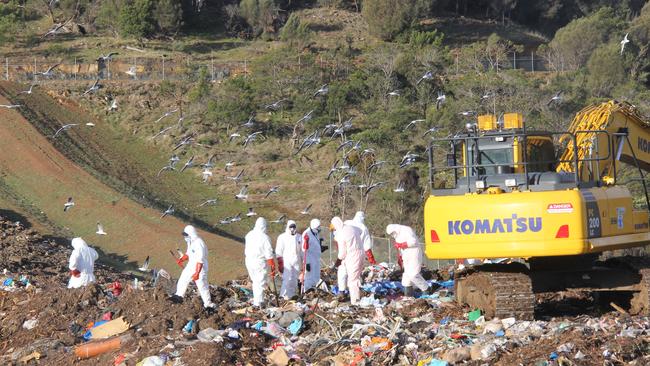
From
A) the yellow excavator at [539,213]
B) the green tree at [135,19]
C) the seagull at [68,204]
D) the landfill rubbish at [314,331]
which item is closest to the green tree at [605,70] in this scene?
the green tree at [135,19]

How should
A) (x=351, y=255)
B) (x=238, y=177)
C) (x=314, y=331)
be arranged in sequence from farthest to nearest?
(x=238, y=177), (x=351, y=255), (x=314, y=331)

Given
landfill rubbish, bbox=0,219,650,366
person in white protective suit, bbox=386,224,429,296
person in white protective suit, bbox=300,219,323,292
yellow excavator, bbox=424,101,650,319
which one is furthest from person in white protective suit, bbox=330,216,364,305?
yellow excavator, bbox=424,101,650,319

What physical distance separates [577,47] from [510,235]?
198 ft

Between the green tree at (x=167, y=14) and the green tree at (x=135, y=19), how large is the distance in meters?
0.88

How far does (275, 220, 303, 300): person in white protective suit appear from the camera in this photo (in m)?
20.1

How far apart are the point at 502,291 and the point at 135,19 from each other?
6171 centimetres

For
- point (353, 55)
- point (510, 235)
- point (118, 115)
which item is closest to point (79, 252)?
point (510, 235)

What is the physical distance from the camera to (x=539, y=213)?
14.5m

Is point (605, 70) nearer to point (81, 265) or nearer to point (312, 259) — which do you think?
point (312, 259)

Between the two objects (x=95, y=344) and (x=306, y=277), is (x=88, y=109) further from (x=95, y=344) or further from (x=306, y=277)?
(x=95, y=344)

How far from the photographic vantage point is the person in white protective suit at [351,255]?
18.3 m

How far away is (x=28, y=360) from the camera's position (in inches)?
613

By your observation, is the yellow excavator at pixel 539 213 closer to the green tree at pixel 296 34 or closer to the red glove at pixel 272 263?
the red glove at pixel 272 263

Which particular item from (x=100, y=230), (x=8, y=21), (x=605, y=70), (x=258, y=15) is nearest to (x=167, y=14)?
(x=258, y=15)
